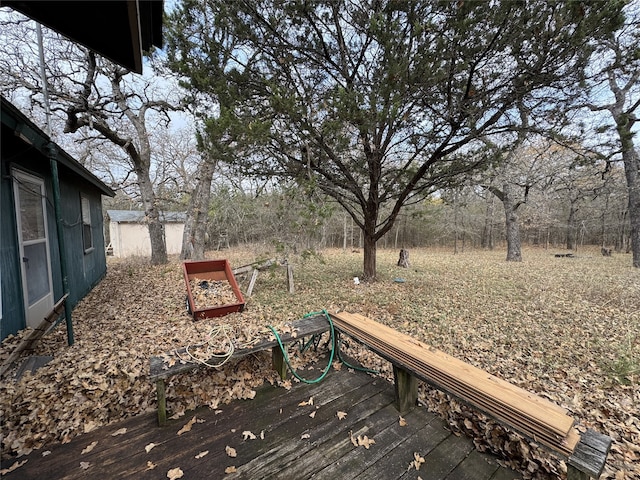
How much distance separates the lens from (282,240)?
654cm

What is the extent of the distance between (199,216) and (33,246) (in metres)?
6.04

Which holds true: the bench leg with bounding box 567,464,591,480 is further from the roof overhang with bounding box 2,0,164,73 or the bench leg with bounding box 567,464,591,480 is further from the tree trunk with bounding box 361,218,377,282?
the tree trunk with bounding box 361,218,377,282

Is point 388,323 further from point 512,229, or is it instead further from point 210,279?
point 512,229

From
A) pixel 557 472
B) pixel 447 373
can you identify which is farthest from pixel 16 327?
pixel 557 472

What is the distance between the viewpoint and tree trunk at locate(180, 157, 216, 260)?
371 inches

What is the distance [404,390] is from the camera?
2.43 metres

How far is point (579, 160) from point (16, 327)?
8941 mm

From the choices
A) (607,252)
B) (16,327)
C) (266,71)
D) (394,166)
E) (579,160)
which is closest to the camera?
(16,327)

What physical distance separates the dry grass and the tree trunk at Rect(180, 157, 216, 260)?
7.09 ft

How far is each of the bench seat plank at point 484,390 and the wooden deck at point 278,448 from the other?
1.61 ft

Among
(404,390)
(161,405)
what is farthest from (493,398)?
(161,405)

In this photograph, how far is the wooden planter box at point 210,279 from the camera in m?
4.57

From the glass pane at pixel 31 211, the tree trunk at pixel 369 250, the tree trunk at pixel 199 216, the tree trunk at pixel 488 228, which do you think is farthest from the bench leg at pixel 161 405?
the tree trunk at pixel 488 228

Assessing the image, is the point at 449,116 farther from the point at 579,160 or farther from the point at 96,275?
the point at 96,275
